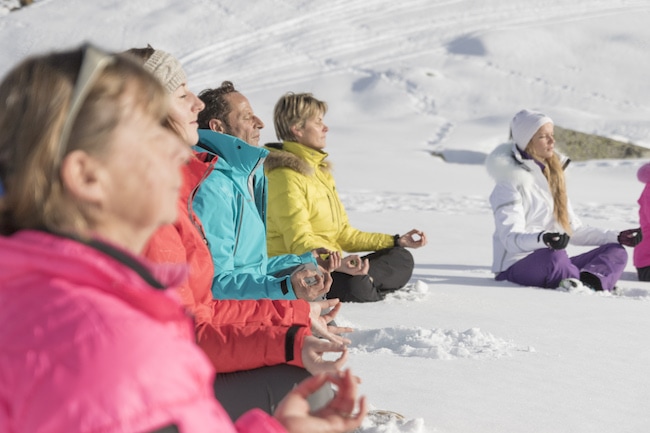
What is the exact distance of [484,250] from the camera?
847cm

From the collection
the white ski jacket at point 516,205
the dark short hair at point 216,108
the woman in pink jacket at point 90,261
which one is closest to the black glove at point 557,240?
the white ski jacket at point 516,205

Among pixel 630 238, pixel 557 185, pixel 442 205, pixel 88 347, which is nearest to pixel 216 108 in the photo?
pixel 88 347

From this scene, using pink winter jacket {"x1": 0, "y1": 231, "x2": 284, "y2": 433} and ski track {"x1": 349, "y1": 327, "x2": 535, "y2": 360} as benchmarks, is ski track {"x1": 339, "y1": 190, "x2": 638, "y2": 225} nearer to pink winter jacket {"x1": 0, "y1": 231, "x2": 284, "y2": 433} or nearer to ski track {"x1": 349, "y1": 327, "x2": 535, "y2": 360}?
ski track {"x1": 349, "y1": 327, "x2": 535, "y2": 360}

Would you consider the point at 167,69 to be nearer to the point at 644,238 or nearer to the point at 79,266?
the point at 79,266

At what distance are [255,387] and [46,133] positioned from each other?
147cm

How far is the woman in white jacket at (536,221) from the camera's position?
20.3 ft

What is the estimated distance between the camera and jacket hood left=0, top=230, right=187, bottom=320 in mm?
1139

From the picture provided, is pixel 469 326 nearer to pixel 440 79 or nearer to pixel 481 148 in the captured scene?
pixel 481 148

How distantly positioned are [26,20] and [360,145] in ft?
62.5

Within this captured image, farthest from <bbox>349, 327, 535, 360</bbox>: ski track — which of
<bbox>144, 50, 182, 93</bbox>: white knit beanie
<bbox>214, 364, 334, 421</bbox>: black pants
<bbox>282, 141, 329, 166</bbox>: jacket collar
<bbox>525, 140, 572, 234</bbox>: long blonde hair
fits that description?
<bbox>525, 140, 572, 234</bbox>: long blonde hair

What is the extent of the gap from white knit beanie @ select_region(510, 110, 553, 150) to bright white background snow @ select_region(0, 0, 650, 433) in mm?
1082

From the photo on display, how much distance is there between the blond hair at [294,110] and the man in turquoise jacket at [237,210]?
46.7 inches

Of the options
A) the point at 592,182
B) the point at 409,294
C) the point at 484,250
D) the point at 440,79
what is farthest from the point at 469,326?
the point at 440,79

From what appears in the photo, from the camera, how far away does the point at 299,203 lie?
527 cm
